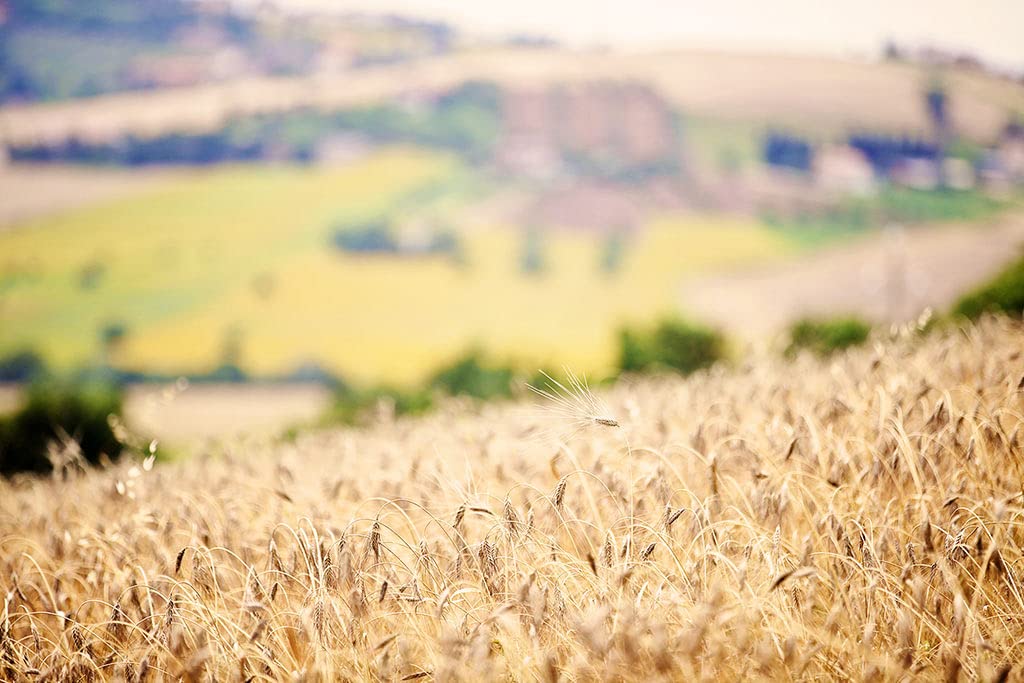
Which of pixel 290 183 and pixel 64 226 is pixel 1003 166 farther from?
pixel 64 226

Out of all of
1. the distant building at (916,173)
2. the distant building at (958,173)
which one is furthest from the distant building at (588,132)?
the distant building at (958,173)

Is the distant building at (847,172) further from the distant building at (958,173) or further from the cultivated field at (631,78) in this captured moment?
the distant building at (958,173)

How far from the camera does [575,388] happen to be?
99.3 inches

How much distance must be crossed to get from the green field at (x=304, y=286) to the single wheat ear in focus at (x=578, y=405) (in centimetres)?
5158

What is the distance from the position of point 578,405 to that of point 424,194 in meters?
84.7

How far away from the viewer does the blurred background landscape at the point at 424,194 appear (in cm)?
5906

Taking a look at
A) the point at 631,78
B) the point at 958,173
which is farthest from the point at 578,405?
the point at 631,78

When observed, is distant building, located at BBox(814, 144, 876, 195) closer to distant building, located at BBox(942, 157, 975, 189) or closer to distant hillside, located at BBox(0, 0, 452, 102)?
distant building, located at BBox(942, 157, 975, 189)

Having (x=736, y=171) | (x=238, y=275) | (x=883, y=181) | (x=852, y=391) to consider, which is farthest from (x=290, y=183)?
(x=852, y=391)

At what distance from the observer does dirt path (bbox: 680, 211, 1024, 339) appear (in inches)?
1702

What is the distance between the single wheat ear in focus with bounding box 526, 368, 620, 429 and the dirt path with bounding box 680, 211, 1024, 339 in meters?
37.6

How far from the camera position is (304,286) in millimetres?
70875

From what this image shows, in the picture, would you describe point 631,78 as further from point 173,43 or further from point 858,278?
point 173,43

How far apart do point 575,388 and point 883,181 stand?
8322 centimetres
